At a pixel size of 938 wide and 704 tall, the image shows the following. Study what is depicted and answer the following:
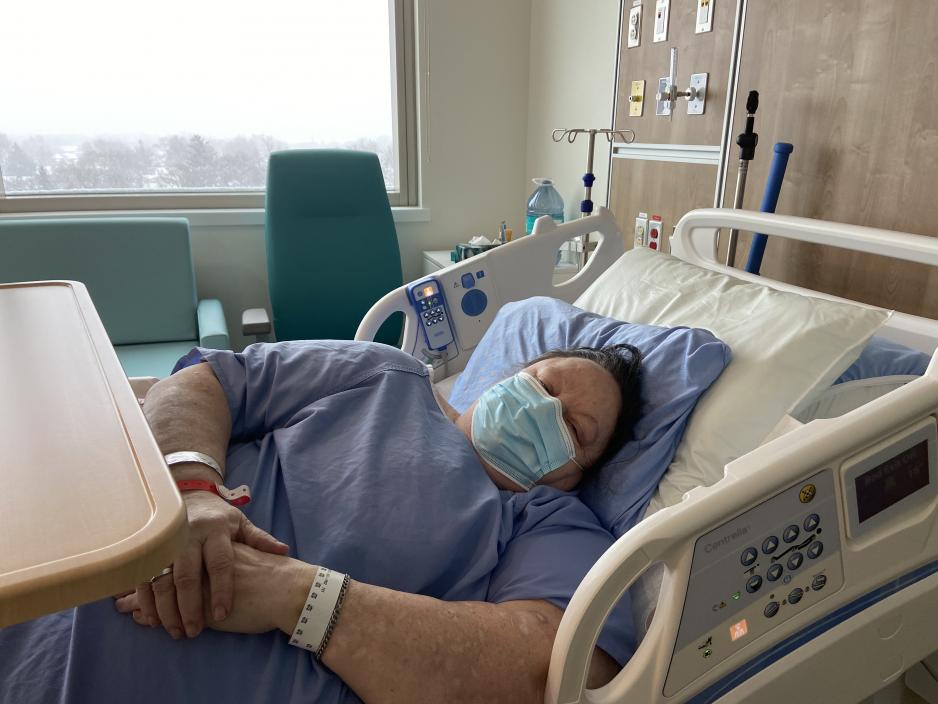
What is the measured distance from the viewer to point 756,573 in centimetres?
86

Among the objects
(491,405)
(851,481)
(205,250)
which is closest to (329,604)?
(491,405)

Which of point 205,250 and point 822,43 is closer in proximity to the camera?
point 822,43

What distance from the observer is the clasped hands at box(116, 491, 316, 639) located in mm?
772

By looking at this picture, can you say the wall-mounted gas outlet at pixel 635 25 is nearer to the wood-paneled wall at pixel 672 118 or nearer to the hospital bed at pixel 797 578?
the wood-paneled wall at pixel 672 118

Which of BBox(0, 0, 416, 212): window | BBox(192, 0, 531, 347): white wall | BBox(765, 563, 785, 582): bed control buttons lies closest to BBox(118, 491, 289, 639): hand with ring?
BBox(765, 563, 785, 582): bed control buttons

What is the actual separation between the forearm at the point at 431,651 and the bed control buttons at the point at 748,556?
23 centimetres

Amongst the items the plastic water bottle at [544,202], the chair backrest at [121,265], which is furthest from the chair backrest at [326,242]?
the plastic water bottle at [544,202]

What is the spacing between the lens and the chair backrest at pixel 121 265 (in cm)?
266

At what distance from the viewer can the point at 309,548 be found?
955 millimetres

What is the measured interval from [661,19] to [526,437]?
169 cm

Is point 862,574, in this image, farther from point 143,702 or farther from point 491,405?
point 143,702

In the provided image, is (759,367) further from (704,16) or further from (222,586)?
(704,16)

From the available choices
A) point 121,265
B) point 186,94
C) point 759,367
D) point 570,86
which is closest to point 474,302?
point 759,367

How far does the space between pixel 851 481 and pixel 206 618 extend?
827 mm
